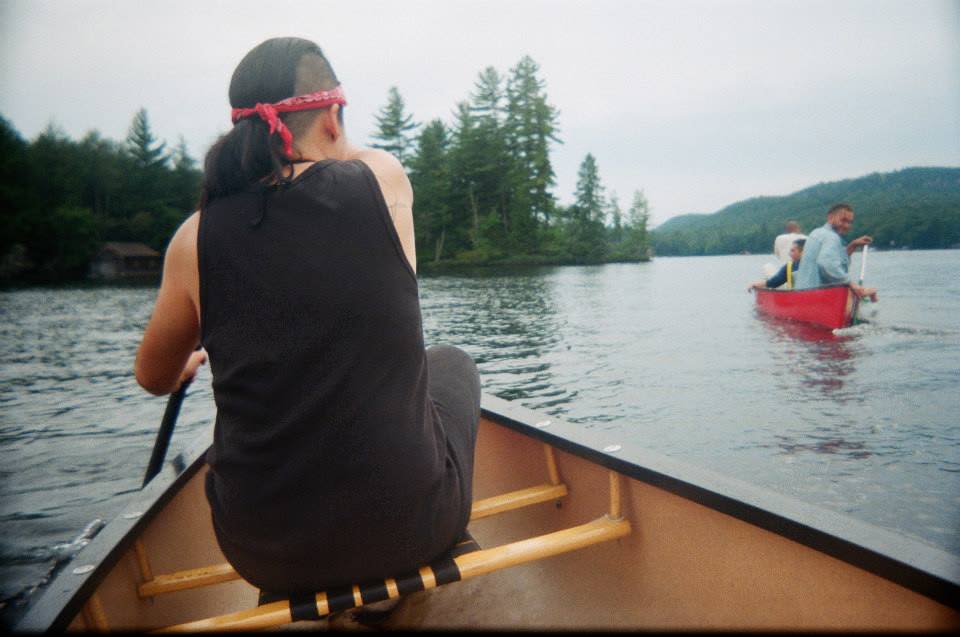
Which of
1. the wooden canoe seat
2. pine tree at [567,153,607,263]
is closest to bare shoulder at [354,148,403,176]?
the wooden canoe seat

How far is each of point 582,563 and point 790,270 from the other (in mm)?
10901

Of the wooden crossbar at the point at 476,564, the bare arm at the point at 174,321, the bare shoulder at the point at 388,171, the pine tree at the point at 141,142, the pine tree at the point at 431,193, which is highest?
the pine tree at the point at 141,142

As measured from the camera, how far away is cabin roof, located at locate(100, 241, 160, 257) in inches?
2247

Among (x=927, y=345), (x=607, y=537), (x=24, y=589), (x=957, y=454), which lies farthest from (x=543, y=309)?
(x=607, y=537)

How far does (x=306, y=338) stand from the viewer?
1.16 meters

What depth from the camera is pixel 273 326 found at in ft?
3.81

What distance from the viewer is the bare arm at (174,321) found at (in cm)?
121

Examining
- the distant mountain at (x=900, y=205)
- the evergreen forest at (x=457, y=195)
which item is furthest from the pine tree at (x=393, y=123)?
the distant mountain at (x=900, y=205)

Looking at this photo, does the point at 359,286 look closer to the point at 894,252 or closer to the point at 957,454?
the point at 957,454

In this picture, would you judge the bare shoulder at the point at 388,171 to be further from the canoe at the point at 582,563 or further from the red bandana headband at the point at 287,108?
the canoe at the point at 582,563

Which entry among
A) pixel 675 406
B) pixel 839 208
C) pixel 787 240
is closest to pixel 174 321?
pixel 675 406

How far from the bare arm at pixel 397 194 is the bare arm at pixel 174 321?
13.5 inches

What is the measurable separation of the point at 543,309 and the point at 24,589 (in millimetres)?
15459

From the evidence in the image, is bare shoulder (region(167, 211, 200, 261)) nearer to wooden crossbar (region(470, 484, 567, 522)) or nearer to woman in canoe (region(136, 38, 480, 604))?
woman in canoe (region(136, 38, 480, 604))
